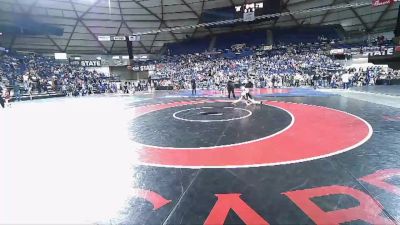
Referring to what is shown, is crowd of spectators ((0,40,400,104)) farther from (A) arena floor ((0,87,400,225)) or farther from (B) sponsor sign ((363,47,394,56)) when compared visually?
(A) arena floor ((0,87,400,225))

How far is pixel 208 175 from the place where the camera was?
432 centimetres

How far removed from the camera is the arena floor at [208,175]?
10.3 ft

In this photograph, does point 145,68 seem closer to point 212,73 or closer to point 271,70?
point 212,73

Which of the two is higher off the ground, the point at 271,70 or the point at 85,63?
the point at 85,63

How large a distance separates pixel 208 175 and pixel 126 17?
3758 centimetres

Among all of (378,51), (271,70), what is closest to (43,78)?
(271,70)

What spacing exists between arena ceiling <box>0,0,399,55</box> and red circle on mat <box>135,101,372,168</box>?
97.8 feet

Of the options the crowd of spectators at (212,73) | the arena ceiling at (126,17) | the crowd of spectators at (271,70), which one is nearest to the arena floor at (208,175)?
the crowd of spectators at (212,73)

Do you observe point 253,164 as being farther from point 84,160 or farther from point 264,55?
point 264,55

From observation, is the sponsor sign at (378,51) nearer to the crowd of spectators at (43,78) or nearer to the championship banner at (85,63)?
the crowd of spectators at (43,78)

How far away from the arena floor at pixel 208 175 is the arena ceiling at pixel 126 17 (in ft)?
99.0

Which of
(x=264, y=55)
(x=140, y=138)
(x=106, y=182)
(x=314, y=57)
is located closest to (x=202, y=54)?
(x=264, y=55)

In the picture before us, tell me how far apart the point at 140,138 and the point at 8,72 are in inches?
1142

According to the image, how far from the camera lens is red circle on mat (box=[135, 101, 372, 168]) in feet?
16.2
